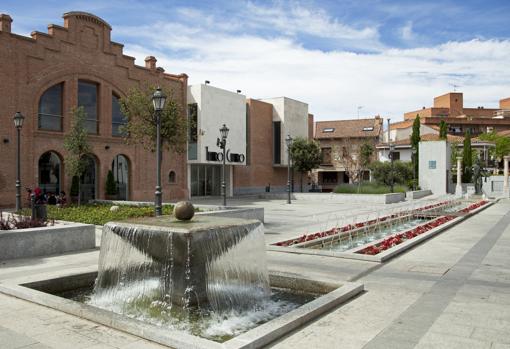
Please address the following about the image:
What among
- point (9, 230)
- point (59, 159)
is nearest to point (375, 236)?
point (9, 230)

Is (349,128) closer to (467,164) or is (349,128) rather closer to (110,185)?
(467,164)

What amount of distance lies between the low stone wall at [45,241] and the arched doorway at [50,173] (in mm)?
16253

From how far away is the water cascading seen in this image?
6582mm

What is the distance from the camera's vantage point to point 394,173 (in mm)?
49188

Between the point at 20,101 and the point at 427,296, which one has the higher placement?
the point at 20,101

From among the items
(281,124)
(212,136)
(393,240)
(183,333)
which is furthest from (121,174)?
(183,333)

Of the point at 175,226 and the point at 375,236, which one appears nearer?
the point at 175,226

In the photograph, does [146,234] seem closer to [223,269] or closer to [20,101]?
[223,269]

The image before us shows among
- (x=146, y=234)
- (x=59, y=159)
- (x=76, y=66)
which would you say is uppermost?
(x=76, y=66)

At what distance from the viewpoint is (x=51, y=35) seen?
26938mm

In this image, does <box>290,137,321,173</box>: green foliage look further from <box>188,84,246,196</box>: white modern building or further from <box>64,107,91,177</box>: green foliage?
<box>64,107,91,177</box>: green foliage

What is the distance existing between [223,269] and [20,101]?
74.5 ft

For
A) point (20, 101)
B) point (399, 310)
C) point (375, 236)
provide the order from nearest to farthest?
point (399, 310), point (375, 236), point (20, 101)

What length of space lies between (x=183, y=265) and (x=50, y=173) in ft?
75.7
